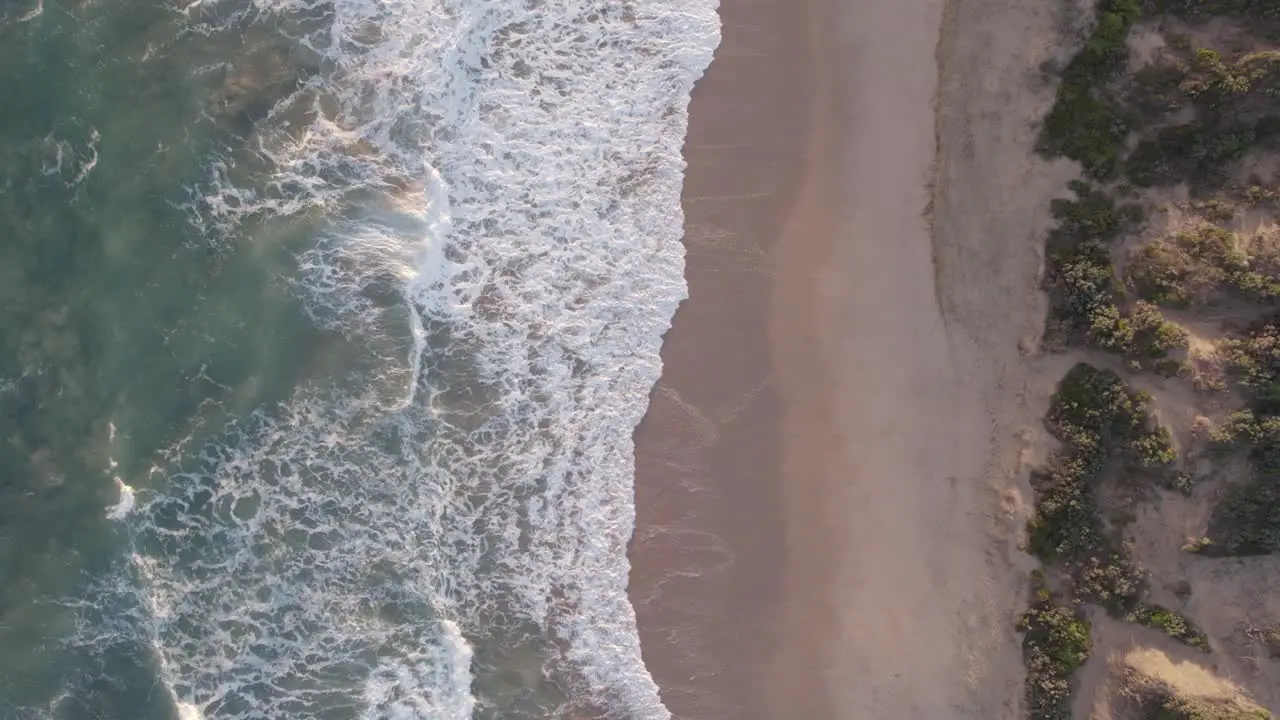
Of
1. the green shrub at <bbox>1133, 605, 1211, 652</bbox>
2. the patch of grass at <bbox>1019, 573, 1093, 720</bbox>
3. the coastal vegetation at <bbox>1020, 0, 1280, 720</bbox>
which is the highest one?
the coastal vegetation at <bbox>1020, 0, 1280, 720</bbox>

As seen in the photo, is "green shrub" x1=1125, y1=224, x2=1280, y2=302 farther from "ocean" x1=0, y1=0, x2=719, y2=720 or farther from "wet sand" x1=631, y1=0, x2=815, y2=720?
"ocean" x1=0, y1=0, x2=719, y2=720

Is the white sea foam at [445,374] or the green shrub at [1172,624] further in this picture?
the white sea foam at [445,374]

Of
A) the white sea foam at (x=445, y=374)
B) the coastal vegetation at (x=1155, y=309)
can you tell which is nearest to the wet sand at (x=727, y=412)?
the white sea foam at (x=445, y=374)

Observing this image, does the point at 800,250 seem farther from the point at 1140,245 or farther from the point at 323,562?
the point at 323,562

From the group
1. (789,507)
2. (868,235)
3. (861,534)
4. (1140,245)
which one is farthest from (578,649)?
(1140,245)

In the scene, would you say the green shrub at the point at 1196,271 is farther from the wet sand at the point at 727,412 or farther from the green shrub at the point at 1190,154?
the wet sand at the point at 727,412

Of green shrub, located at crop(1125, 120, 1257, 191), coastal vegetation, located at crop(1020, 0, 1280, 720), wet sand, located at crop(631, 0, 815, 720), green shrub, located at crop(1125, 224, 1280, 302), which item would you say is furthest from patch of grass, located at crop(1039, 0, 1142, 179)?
wet sand, located at crop(631, 0, 815, 720)
